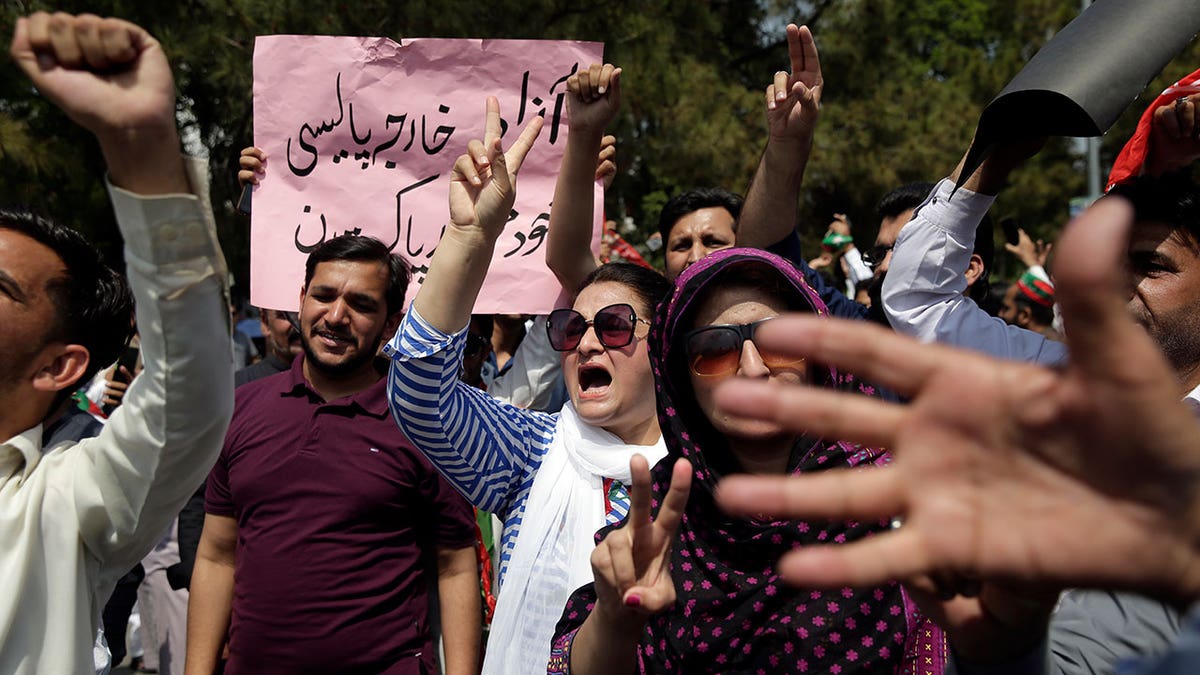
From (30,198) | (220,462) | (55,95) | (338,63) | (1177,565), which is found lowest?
(30,198)

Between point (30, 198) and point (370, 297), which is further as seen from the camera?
point (30, 198)

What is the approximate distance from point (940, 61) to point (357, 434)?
20.8m

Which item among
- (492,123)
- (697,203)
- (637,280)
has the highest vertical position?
(492,123)

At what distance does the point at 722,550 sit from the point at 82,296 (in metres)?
1.23

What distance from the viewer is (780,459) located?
79.3 inches

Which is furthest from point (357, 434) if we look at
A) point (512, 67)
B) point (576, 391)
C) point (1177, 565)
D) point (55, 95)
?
point (1177, 565)

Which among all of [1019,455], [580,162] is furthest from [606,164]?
[1019,455]

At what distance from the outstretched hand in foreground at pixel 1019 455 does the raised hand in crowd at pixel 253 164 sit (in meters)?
2.76

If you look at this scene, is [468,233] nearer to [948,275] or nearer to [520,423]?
[520,423]

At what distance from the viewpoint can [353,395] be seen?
10.6 feet

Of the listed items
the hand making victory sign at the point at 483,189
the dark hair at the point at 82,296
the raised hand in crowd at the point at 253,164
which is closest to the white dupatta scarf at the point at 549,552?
the hand making victory sign at the point at 483,189

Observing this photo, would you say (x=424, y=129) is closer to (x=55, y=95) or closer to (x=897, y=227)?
(x=897, y=227)

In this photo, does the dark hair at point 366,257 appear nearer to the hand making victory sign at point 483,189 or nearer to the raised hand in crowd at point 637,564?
the hand making victory sign at point 483,189

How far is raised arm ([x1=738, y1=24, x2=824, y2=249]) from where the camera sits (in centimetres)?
274
